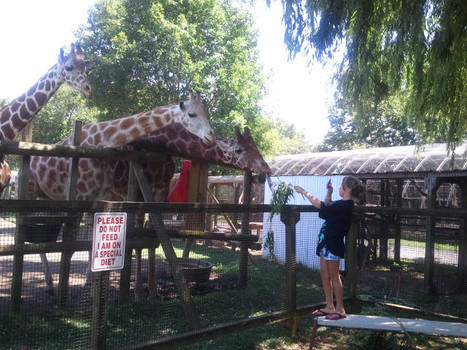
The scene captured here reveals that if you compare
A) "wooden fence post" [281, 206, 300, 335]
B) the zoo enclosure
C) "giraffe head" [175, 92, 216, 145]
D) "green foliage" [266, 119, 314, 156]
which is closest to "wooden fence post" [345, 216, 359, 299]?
the zoo enclosure

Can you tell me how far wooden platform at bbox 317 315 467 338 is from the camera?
3.97 m

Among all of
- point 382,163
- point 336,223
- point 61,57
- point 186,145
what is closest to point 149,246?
point 186,145

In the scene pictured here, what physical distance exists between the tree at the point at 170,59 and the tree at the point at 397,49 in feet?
23.5

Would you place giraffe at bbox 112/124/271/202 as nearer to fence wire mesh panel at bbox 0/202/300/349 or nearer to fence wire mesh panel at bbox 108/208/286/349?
fence wire mesh panel at bbox 0/202/300/349

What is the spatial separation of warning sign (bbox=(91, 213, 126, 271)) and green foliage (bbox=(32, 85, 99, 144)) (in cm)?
2278

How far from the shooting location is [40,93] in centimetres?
596

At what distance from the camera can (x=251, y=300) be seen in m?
6.15

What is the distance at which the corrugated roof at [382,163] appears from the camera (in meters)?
8.56

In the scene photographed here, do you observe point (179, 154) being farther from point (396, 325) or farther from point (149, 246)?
point (396, 325)

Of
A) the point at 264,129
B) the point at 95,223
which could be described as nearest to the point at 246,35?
the point at 264,129

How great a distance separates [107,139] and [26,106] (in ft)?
4.02

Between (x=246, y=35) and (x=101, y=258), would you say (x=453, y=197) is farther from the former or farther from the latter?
(x=101, y=258)

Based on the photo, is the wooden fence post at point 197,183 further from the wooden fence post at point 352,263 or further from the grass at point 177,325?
the wooden fence post at point 352,263

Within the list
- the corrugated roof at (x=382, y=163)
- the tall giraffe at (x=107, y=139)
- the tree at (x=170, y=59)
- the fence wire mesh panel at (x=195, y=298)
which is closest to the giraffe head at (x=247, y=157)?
the tall giraffe at (x=107, y=139)
